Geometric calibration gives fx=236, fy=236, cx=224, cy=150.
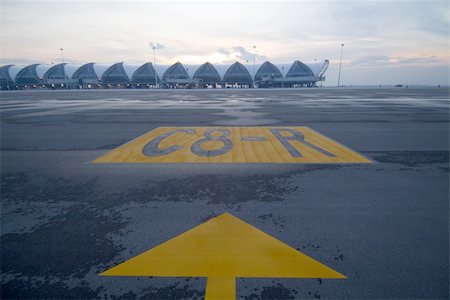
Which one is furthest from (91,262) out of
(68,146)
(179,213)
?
(68,146)

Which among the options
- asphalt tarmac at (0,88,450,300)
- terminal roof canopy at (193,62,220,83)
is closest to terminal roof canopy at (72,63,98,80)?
terminal roof canopy at (193,62,220,83)

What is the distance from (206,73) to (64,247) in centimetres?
9596

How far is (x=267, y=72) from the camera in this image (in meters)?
93.4

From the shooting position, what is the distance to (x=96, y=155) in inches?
324

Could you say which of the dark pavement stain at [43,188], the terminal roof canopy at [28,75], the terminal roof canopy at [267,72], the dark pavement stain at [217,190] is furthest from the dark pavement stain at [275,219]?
the terminal roof canopy at [28,75]

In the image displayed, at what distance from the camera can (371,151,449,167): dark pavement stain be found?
727 cm

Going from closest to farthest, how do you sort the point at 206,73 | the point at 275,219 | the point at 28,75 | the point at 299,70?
1. the point at 275,219
2. the point at 28,75
3. the point at 206,73
4. the point at 299,70

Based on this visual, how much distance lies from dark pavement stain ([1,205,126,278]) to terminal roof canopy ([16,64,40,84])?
11695 centimetres

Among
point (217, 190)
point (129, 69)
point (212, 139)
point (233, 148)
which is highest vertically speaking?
point (129, 69)

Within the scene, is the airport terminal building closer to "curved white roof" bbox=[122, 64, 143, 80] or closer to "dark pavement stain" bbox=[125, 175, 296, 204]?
"curved white roof" bbox=[122, 64, 143, 80]

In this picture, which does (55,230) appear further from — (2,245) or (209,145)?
(209,145)

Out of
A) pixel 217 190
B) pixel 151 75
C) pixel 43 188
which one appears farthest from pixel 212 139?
pixel 151 75

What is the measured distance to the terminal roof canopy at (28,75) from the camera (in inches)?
3649

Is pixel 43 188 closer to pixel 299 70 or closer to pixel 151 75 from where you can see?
Result: pixel 151 75
